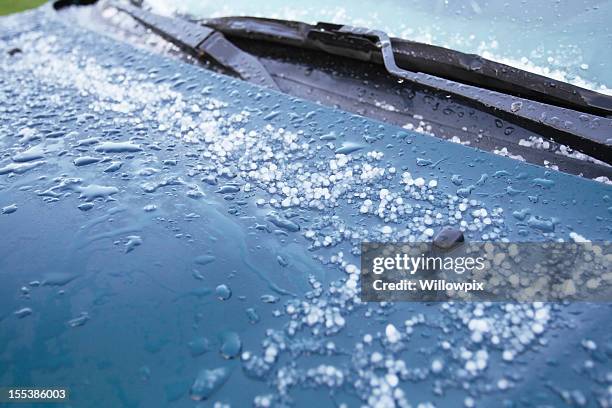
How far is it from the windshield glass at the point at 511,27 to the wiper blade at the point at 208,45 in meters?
0.29

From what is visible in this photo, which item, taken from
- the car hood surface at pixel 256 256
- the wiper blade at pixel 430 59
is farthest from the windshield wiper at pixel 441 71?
the car hood surface at pixel 256 256

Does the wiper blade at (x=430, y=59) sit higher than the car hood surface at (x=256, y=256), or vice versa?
the wiper blade at (x=430, y=59)

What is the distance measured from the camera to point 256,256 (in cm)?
123

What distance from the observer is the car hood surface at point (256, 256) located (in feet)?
3.31

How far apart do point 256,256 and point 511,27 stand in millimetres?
1160

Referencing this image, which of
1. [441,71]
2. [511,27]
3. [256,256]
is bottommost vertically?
[256,256]

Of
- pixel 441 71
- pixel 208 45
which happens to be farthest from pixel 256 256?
pixel 208 45

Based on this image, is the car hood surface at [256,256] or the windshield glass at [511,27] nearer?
the car hood surface at [256,256]

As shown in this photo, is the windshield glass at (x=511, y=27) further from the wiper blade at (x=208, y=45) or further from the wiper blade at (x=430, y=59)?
the wiper blade at (x=208, y=45)

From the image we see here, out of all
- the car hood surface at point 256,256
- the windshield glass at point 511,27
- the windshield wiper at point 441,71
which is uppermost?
the windshield glass at point 511,27

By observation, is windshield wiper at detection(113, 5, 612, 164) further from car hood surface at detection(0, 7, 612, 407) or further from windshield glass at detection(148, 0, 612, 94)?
car hood surface at detection(0, 7, 612, 407)

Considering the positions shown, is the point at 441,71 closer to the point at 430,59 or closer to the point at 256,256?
the point at 430,59

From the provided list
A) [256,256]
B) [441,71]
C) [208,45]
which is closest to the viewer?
[256,256]

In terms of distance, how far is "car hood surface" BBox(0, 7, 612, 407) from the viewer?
101 centimetres
